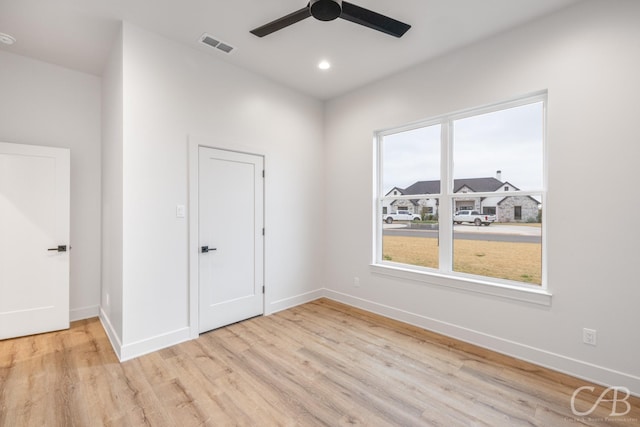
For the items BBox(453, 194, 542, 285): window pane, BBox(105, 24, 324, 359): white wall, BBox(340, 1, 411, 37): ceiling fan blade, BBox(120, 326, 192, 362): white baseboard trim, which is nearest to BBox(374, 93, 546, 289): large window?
BBox(453, 194, 542, 285): window pane

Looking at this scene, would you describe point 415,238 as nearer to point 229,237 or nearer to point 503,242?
point 503,242

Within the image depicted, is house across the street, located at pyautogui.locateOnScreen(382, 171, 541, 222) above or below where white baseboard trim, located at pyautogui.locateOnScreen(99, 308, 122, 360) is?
above

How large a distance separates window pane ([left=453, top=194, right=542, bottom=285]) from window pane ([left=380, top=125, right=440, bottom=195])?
19.6 inches

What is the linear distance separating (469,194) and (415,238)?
84cm

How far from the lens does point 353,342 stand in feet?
9.84

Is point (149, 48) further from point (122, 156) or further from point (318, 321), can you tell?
point (318, 321)

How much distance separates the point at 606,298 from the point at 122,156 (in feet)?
14.1

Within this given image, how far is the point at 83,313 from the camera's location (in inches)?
142

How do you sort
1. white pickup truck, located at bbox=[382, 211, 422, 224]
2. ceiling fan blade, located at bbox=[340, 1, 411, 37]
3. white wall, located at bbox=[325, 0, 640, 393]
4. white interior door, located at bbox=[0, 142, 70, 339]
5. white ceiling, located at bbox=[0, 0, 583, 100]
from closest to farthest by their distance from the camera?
1. ceiling fan blade, located at bbox=[340, 1, 411, 37]
2. white wall, located at bbox=[325, 0, 640, 393]
3. white ceiling, located at bbox=[0, 0, 583, 100]
4. white interior door, located at bbox=[0, 142, 70, 339]
5. white pickup truck, located at bbox=[382, 211, 422, 224]

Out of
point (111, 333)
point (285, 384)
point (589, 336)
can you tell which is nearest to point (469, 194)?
point (589, 336)

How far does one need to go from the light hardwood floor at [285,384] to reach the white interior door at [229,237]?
0.37 meters

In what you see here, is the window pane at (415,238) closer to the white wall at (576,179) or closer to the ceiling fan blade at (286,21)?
the white wall at (576,179)

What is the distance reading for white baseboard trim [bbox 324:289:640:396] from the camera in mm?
2203

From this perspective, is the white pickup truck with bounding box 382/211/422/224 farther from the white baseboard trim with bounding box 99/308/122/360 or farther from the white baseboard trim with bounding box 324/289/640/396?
the white baseboard trim with bounding box 99/308/122/360
